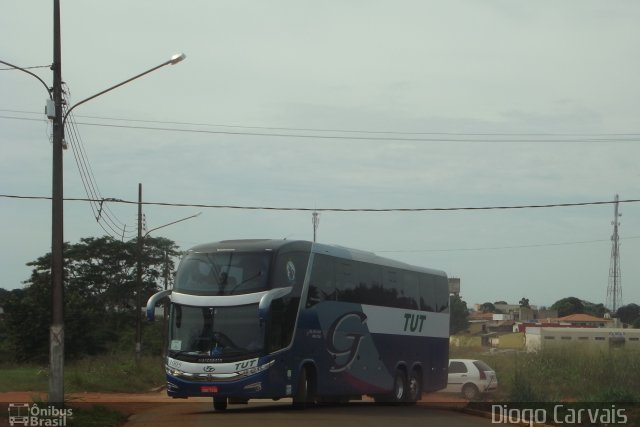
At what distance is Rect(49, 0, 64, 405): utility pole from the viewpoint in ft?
61.9

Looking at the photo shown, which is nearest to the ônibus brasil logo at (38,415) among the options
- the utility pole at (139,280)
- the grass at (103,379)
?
the grass at (103,379)

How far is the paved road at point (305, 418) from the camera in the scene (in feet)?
58.5

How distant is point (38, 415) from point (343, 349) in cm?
886

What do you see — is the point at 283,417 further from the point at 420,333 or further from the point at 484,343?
the point at 484,343

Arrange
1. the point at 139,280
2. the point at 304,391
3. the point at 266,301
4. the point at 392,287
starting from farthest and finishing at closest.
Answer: the point at 139,280 → the point at 392,287 → the point at 304,391 → the point at 266,301

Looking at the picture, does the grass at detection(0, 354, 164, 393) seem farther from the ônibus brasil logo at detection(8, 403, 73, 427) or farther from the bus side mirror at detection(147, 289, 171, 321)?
the ônibus brasil logo at detection(8, 403, 73, 427)

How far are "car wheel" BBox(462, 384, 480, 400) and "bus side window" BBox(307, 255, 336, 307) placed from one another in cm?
1077

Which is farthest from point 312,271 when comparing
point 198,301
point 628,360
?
point 628,360

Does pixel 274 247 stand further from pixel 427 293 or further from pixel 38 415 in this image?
pixel 427 293

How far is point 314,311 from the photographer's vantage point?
875 inches

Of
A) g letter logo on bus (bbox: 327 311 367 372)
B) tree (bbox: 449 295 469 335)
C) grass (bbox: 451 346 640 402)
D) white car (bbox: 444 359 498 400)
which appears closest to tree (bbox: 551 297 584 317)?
tree (bbox: 449 295 469 335)

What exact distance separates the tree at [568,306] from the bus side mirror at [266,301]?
119 m

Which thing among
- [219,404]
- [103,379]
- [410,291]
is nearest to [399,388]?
[410,291]

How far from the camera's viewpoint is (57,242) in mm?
19484
